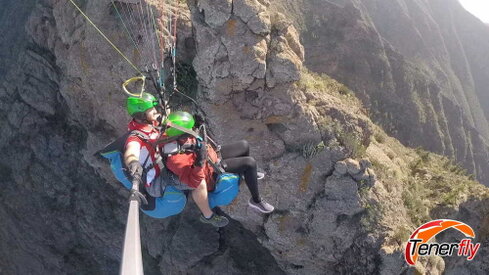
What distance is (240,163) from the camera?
7.65 m

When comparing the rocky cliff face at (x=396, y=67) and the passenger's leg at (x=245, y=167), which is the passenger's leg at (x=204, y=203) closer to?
the passenger's leg at (x=245, y=167)

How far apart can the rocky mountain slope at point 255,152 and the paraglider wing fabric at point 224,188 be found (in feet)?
10.5

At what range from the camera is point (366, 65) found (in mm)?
44438

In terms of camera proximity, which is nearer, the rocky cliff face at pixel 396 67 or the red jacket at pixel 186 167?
the red jacket at pixel 186 167

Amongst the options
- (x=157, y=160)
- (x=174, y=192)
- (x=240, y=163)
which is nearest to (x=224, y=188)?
(x=240, y=163)

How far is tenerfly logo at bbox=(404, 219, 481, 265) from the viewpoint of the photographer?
1034cm

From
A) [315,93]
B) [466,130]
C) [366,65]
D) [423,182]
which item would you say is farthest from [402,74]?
[315,93]

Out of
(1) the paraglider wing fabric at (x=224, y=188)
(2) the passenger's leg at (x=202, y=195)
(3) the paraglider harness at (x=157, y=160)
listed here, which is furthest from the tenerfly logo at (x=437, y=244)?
(2) the passenger's leg at (x=202, y=195)

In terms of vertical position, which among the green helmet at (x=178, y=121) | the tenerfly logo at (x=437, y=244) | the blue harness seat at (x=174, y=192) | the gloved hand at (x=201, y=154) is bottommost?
the tenerfly logo at (x=437, y=244)

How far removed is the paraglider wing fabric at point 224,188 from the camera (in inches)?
297

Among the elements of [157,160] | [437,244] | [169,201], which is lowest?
[437,244]

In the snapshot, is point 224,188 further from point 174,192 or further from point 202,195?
point 174,192

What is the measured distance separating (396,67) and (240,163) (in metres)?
49.2

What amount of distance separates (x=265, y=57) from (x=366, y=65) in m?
38.7
